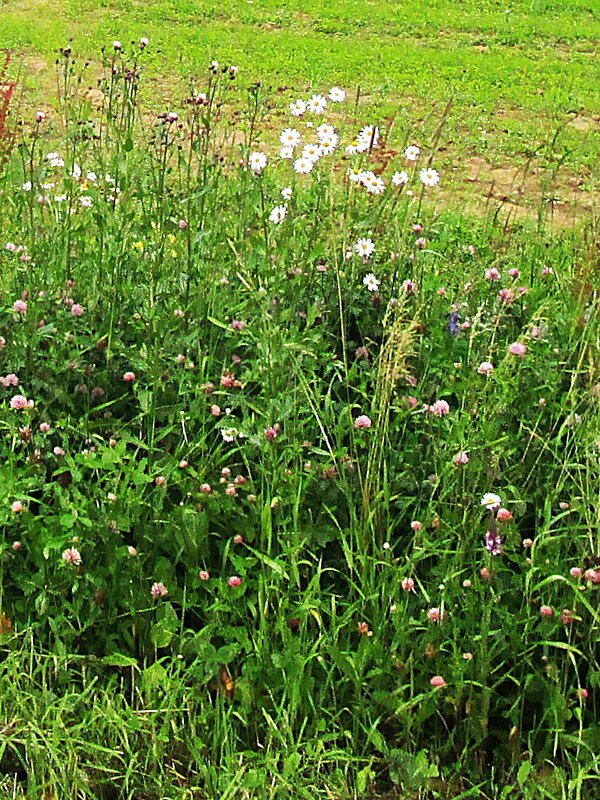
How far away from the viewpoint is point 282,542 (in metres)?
2.72

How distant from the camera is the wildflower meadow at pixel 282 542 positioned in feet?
8.09

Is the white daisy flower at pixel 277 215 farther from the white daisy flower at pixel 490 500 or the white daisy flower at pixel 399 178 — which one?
the white daisy flower at pixel 490 500

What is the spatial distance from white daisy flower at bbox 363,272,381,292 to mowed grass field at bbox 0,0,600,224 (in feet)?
10.7

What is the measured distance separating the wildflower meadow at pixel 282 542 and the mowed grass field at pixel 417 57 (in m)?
3.73

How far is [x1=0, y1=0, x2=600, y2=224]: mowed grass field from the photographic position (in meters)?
7.71

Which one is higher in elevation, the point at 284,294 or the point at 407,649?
the point at 284,294

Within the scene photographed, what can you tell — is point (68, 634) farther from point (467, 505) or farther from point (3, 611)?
point (467, 505)

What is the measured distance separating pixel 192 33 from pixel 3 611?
977cm

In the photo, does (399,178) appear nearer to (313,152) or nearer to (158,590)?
(313,152)

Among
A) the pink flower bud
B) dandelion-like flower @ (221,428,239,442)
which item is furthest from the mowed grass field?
the pink flower bud

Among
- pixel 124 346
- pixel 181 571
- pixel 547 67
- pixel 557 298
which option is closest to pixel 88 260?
pixel 124 346

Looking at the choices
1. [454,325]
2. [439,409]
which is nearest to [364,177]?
[454,325]

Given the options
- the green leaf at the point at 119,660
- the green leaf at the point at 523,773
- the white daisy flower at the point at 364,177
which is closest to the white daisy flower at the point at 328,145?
the white daisy flower at the point at 364,177

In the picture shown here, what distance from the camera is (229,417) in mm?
3021
